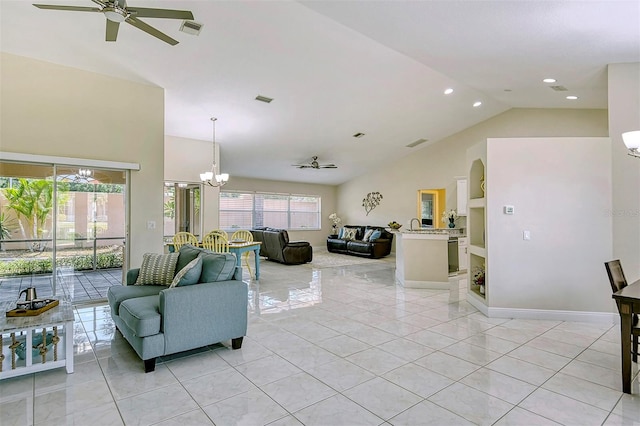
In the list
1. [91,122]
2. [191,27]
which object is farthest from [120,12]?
[91,122]

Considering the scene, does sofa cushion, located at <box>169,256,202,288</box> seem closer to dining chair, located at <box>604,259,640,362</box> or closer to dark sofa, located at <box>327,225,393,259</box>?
dining chair, located at <box>604,259,640,362</box>

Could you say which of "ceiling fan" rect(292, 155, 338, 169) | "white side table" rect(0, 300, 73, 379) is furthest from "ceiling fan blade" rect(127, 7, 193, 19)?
"ceiling fan" rect(292, 155, 338, 169)

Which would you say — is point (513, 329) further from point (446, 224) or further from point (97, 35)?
point (97, 35)

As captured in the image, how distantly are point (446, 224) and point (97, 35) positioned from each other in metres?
→ 8.15

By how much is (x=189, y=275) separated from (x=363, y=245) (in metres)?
7.55

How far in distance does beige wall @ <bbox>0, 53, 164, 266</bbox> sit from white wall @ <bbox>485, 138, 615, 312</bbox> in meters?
5.11

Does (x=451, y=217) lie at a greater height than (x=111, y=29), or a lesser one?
lesser

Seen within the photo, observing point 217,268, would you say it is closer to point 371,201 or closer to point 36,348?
point 36,348

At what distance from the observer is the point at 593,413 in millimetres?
2193

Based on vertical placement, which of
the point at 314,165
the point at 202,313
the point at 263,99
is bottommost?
the point at 202,313

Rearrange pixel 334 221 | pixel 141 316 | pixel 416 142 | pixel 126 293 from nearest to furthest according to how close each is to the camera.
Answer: pixel 141 316 < pixel 126 293 < pixel 416 142 < pixel 334 221

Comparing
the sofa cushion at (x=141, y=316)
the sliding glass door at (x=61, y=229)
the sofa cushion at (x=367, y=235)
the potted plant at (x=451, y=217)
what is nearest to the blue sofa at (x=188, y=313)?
the sofa cushion at (x=141, y=316)

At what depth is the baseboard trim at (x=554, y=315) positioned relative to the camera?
406cm

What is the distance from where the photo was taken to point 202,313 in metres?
3.03
